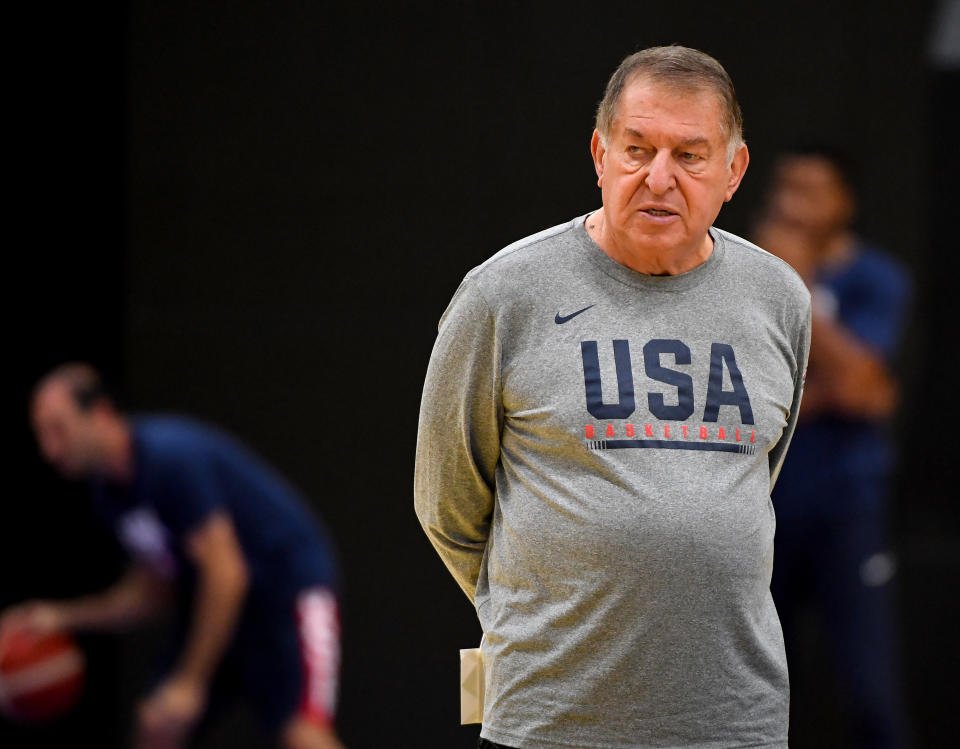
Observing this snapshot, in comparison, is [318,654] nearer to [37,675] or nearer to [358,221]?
[37,675]

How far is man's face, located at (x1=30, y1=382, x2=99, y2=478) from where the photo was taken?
379 cm

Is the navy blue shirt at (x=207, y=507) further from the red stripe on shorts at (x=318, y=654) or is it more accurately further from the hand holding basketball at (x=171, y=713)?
the hand holding basketball at (x=171, y=713)

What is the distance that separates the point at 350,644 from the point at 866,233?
2.08 m

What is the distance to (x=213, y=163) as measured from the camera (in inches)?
151

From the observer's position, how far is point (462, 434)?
1.94 meters

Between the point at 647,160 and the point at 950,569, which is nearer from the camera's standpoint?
the point at 647,160

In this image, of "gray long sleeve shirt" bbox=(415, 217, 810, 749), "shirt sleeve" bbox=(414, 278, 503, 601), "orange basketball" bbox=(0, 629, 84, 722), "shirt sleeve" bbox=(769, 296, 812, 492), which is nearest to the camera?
"gray long sleeve shirt" bbox=(415, 217, 810, 749)

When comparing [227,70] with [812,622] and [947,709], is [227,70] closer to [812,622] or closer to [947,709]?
[812,622]

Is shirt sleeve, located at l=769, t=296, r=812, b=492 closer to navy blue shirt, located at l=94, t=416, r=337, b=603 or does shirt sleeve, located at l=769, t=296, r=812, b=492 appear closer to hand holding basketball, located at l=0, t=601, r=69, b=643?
navy blue shirt, located at l=94, t=416, r=337, b=603

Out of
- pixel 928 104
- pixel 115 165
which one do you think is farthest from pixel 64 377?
pixel 928 104

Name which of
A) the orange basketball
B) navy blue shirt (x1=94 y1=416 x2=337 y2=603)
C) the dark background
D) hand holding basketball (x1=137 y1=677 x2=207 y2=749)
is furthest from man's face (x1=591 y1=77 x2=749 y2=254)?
the orange basketball

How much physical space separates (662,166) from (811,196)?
7.28 ft

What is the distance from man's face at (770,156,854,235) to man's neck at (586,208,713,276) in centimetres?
202

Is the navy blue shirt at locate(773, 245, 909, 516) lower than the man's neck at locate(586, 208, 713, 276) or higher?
lower
